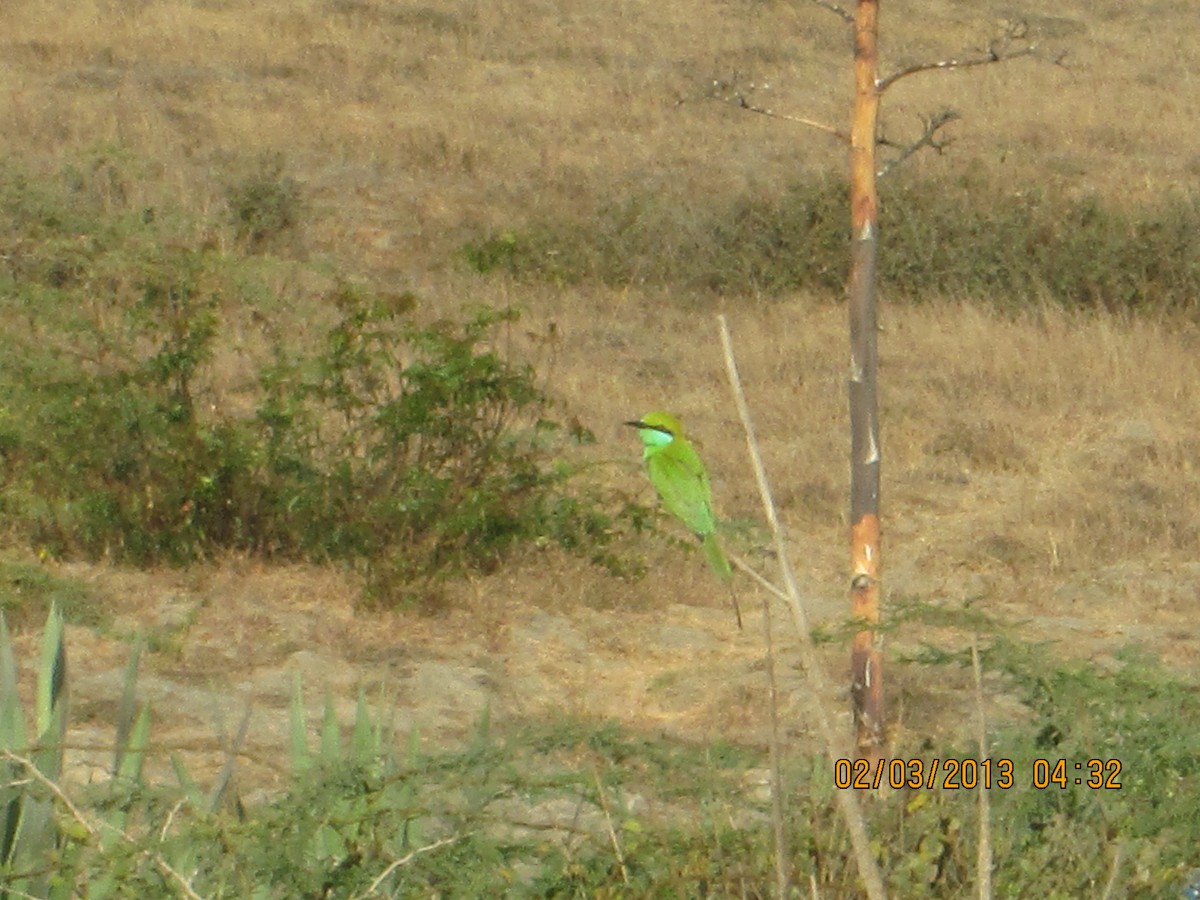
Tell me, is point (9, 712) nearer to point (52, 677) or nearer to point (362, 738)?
point (52, 677)

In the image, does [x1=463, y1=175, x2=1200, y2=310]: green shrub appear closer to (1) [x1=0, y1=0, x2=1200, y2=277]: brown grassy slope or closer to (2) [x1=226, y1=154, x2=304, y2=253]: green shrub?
(1) [x1=0, y1=0, x2=1200, y2=277]: brown grassy slope

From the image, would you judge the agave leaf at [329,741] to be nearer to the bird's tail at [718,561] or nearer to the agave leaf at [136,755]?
the agave leaf at [136,755]

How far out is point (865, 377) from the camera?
12.8 feet

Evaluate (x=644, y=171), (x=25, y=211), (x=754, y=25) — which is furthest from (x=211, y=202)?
(x=754, y=25)

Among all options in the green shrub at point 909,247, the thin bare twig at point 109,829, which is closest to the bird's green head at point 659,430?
the thin bare twig at point 109,829

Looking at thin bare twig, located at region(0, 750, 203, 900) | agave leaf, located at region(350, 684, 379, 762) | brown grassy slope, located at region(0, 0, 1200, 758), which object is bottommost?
brown grassy slope, located at region(0, 0, 1200, 758)

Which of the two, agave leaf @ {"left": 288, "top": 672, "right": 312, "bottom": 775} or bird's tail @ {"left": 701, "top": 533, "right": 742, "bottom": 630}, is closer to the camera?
agave leaf @ {"left": 288, "top": 672, "right": 312, "bottom": 775}

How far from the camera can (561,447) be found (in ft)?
25.9

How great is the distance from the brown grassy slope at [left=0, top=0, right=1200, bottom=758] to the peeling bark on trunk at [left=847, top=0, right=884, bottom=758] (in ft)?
5.22

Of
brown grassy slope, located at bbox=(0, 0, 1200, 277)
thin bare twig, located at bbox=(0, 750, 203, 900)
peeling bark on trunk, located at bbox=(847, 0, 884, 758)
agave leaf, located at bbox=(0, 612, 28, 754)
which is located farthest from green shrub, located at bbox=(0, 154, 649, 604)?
brown grassy slope, located at bbox=(0, 0, 1200, 277)

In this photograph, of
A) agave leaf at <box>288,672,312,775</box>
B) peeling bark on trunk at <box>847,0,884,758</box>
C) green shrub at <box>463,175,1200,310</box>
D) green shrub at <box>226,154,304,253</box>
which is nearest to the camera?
agave leaf at <box>288,672,312,775</box>

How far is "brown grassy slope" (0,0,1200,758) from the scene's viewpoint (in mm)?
7031
